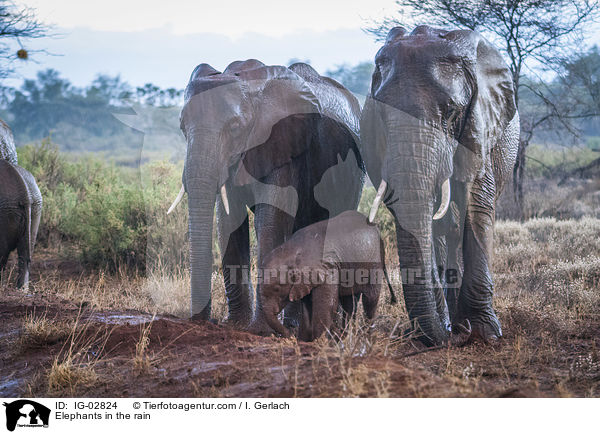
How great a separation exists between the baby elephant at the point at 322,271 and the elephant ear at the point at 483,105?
1.02 m

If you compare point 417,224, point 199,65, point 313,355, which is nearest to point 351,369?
point 313,355

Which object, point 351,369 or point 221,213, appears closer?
point 351,369

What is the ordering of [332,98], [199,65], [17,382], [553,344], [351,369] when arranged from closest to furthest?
[351,369]
[17,382]
[553,344]
[199,65]
[332,98]

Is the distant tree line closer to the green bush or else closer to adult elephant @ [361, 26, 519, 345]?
the green bush

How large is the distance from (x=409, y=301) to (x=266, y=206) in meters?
1.50

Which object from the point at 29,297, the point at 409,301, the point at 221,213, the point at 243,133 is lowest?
the point at 29,297

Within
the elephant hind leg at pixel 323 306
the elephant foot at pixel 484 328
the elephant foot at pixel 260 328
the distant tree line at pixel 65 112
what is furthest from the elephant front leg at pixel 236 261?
the distant tree line at pixel 65 112

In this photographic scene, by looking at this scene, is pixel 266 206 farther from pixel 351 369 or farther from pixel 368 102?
pixel 351 369

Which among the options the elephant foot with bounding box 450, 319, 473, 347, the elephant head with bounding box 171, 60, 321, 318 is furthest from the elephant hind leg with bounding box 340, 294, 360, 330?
the elephant head with bounding box 171, 60, 321, 318

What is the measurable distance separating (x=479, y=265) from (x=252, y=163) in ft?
7.14

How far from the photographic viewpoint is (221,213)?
669 cm

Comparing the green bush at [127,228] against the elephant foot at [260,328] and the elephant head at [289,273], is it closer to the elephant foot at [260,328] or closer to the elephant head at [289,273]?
the elephant foot at [260,328]

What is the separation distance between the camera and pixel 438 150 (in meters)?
5.41
